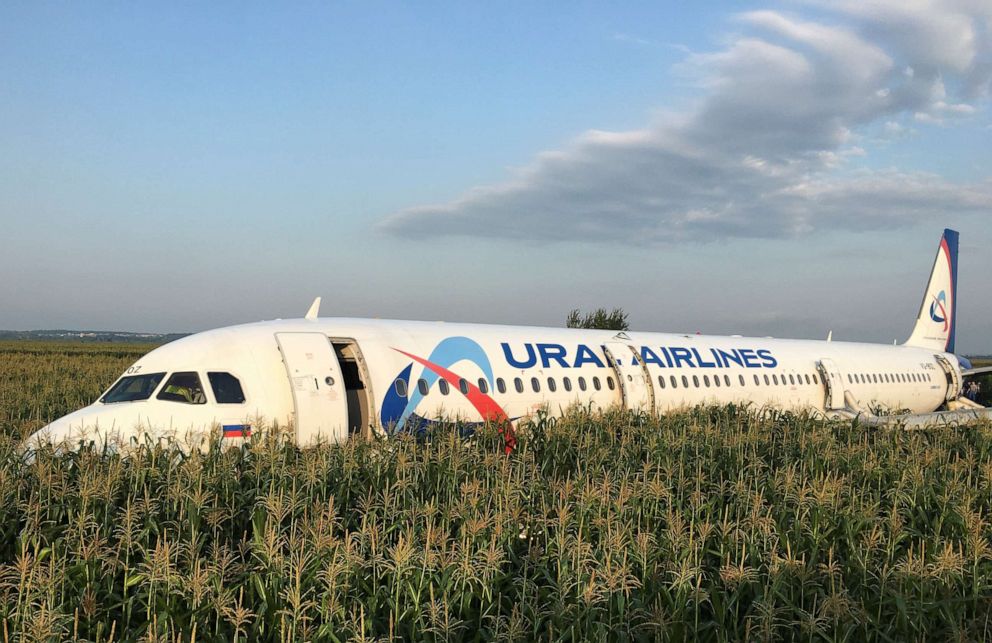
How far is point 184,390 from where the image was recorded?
14227 mm

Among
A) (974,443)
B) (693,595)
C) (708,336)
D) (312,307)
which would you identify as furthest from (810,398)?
(693,595)

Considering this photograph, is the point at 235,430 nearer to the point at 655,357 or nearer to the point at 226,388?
the point at 226,388

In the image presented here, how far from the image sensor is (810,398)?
27.6 metres

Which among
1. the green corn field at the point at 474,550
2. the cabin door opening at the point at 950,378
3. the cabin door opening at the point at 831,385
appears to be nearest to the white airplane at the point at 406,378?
the cabin door opening at the point at 831,385

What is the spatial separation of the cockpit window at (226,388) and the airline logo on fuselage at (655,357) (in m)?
6.51

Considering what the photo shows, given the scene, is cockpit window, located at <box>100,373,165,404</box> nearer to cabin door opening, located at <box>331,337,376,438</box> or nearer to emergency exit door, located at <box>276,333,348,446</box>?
emergency exit door, located at <box>276,333,348,446</box>

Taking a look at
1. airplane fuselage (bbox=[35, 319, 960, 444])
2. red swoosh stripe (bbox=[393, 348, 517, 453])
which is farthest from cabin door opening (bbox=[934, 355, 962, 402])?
red swoosh stripe (bbox=[393, 348, 517, 453])

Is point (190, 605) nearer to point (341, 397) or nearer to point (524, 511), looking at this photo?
point (524, 511)

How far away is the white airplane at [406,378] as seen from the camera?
1407 centimetres

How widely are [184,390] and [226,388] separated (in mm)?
704

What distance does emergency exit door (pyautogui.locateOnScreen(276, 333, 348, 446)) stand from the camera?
14570 millimetres

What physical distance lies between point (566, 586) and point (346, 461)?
4513 millimetres

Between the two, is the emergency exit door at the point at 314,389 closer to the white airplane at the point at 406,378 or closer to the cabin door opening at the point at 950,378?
the white airplane at the point at 406,378

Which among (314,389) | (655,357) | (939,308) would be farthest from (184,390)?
(939,308)
